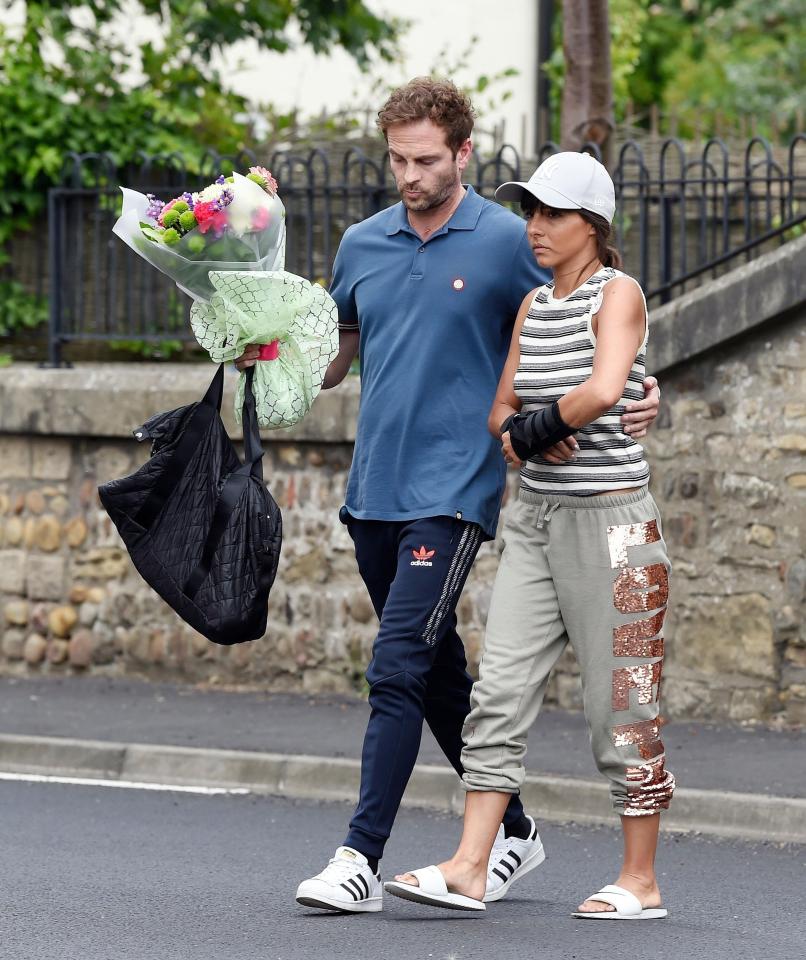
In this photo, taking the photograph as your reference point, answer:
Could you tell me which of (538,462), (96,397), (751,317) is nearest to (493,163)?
(751,317)

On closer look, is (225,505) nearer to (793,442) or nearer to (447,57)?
(793,442)

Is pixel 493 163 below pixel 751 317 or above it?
above

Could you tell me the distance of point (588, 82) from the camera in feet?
31.3

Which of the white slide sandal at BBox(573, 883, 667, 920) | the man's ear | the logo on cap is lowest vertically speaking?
the white slide sandal at BBox(573, 883, 667, 920)

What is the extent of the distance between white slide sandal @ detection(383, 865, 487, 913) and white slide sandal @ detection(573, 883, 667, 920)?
33 centimetres

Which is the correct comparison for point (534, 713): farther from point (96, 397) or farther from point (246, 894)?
point (96, 397)

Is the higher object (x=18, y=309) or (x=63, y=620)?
(x=18, y=309)

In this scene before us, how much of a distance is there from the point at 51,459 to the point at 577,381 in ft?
17.7

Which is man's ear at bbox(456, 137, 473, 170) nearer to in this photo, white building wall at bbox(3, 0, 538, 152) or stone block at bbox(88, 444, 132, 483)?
stone block at bbox(88, 444, 132, 483)

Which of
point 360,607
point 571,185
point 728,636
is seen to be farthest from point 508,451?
point 360,607

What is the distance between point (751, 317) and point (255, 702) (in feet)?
9.56

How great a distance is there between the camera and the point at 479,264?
4.70 m

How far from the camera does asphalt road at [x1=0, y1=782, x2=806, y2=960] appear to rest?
4.39 metres

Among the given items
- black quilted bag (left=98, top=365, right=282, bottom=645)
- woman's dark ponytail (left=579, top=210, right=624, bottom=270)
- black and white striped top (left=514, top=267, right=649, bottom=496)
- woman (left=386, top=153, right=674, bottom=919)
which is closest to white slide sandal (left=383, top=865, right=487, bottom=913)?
woman (left=386, top=153, right=674, bottom=919)
